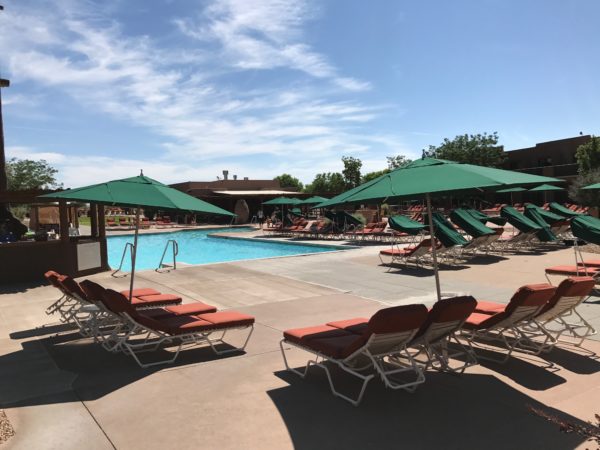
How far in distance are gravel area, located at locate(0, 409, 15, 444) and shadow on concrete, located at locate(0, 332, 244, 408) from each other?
1.27ft

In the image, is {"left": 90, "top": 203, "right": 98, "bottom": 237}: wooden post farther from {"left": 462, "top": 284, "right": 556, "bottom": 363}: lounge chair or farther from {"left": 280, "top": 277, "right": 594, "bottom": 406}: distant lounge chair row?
{"left": 462, "top": 284, "right": 556, "bottom": 363}: lounge chair

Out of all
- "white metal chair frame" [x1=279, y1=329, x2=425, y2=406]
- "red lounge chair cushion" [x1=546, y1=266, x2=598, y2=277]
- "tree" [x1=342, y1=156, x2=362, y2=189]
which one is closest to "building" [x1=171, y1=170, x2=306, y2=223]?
"tree" [x1=342, y1=156, x2=362, y2=189]

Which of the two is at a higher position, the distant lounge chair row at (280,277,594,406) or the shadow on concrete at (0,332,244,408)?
the distant lounge chair row at (280,277,594,406)

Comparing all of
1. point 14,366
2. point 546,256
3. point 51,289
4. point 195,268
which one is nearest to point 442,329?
point 14,366

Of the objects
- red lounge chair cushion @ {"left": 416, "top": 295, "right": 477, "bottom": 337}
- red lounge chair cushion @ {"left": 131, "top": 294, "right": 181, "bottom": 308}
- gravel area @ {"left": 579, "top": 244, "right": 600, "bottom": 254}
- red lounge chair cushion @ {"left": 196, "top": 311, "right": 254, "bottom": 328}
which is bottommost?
gravel area @ {"left": 579, "top": 244, "right": 600, "bottom": 254}

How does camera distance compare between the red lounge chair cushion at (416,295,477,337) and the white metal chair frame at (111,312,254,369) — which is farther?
the white metal chair frame at (111,312,254,369)

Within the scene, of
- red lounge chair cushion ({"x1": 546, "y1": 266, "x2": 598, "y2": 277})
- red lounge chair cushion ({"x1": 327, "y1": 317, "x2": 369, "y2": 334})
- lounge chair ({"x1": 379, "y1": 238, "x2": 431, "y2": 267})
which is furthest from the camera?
lounge chair ({"x1": 379, "y1": 238, "x2": 431, "y2": 267})

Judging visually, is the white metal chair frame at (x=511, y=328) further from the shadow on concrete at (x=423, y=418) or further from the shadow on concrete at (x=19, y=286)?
the shadow on concrete at (x=19, y=286)

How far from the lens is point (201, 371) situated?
5.01 meters

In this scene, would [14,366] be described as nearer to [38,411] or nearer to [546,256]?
[38,411]

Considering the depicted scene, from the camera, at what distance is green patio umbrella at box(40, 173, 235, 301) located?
566 cm

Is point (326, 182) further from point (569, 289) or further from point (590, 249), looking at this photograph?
point (569, 289)

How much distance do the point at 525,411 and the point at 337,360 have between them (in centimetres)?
152

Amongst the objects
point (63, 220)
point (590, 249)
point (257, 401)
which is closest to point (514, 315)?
point (257, 401)
